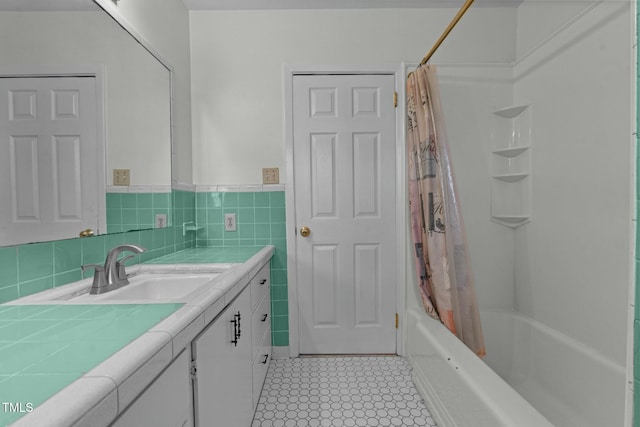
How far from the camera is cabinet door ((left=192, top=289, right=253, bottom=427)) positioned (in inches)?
36.0

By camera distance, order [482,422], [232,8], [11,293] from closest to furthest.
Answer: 1. [11,293]
2. [482,422]
3. [232,8]

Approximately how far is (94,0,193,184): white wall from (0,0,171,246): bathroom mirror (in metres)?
0.14

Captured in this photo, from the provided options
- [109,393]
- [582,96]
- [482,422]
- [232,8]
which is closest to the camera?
[109,393]

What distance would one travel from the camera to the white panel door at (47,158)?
943mm

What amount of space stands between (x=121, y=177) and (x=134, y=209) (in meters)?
0.20

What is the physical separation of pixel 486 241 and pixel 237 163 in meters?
1.84

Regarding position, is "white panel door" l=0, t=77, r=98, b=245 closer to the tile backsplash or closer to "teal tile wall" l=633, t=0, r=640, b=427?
the tile backsplash

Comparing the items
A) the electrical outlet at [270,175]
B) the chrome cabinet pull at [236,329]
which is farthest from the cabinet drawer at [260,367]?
the electrical outlet at [270,175]

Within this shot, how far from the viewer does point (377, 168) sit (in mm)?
2207

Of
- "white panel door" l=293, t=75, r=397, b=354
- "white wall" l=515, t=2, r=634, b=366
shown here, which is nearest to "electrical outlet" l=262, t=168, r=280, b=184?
"white panel door" l=293, t=75, r=397, b=354

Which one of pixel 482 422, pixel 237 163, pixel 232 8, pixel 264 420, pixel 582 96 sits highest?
pixel 232 8

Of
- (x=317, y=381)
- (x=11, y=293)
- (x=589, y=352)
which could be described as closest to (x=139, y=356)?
(x=11, y=293)

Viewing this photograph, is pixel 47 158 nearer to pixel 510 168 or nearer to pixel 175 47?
pixel 175 47

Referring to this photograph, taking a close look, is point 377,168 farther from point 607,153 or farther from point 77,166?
point 77,166
